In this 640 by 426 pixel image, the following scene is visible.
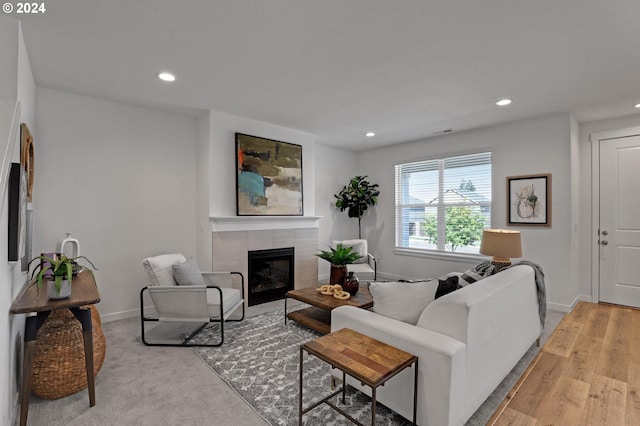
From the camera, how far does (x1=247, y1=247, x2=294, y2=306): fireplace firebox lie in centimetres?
427

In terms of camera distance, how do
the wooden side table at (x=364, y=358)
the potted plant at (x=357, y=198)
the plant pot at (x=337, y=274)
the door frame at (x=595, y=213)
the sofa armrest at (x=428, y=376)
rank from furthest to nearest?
1. the potted plant at (x=357, y=198)
2. the door frame at (x=595, y=213)
3. the plant pot at (x=337, y=274)
4. the sofa armrest at (x=428, y=376)
5. the wooden side table at (x=364, y=358)

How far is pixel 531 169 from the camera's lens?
420cm

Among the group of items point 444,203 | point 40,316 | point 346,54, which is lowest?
point 40,316

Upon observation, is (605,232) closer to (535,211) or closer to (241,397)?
(535,211)

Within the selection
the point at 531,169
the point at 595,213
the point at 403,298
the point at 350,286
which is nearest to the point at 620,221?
the point at 595,213

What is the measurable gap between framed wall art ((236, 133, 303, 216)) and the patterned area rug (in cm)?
160

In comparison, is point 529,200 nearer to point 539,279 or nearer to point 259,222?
point 539,279

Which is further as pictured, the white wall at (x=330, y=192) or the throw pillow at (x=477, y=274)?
the white wall at (x=330, y=192)

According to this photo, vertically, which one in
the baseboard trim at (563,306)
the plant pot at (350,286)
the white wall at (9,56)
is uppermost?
the white wall at (9,56)

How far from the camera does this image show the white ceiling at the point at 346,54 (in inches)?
76.9

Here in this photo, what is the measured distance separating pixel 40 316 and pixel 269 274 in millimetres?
2768

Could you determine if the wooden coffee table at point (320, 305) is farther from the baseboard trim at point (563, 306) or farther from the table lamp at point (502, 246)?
the baseboard trim at point (563, 306)

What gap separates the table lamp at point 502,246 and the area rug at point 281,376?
86 centimetres

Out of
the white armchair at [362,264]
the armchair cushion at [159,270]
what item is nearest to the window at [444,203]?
the white armchair at [362,264]
